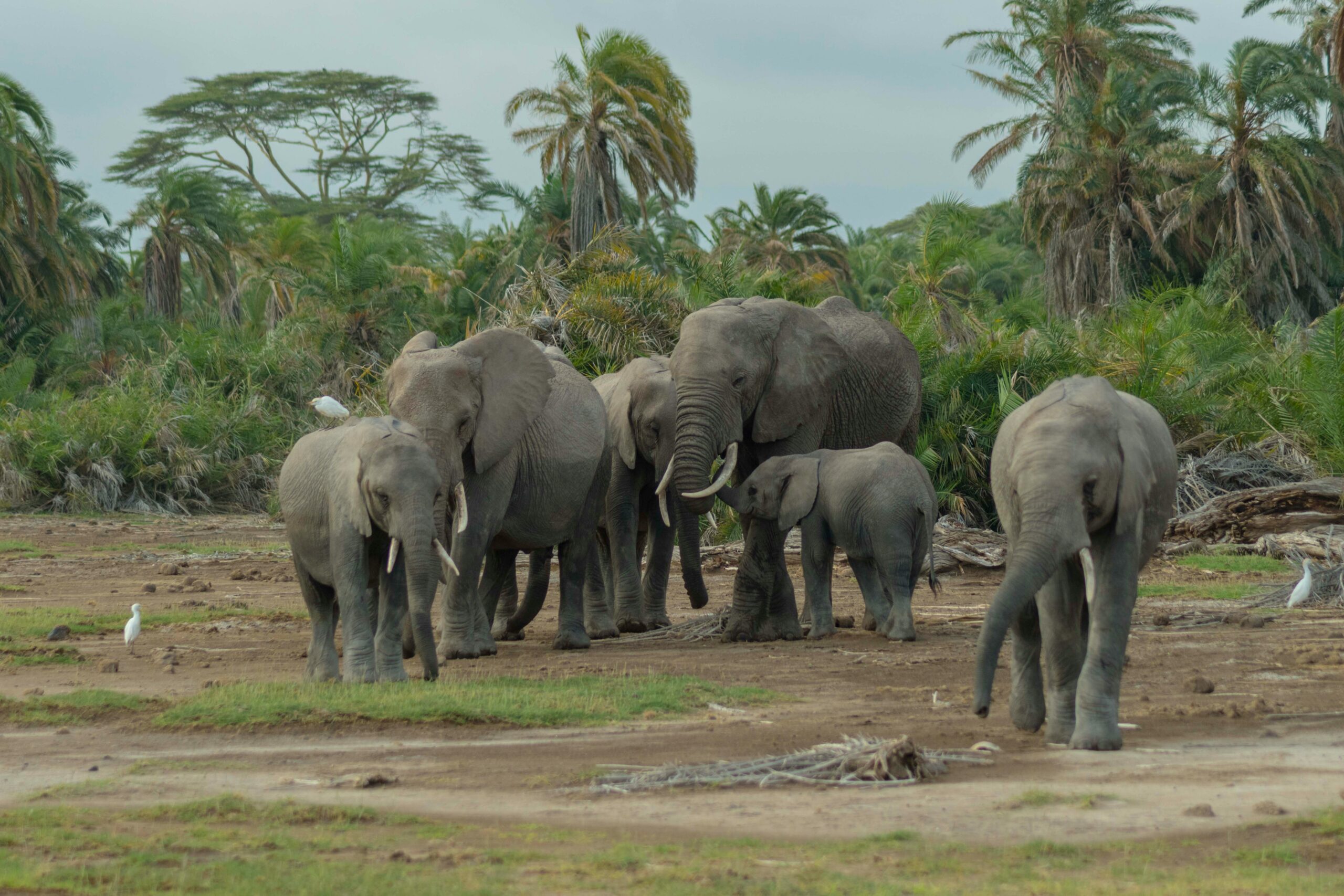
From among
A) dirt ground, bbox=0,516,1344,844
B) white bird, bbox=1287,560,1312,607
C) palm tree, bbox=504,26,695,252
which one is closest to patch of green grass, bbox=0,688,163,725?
dirt ground, bbox=0,516,1344,844

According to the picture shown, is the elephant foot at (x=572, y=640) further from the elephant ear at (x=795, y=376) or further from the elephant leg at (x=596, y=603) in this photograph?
the elephant ear at (x=795, y=376)

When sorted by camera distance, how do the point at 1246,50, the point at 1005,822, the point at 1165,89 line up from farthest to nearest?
the point at 1165,89, the point at 1246,50, the point at 1005,822

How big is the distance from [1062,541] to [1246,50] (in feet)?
103

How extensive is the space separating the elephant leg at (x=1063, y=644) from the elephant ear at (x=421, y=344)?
483 cm

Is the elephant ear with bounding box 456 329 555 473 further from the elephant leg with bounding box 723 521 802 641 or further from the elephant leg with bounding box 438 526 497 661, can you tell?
the elephant leg with bounding box 723 521 802 641

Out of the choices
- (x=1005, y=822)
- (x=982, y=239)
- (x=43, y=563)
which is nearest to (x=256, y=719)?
(x=1005, y=822)

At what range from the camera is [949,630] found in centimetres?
1194

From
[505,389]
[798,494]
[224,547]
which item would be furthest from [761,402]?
[224,547]

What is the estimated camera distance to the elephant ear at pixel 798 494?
37.6ft

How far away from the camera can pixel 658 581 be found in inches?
497

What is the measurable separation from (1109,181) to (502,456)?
104 ft

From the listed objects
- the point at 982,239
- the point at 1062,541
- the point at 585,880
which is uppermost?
the point at 982,239

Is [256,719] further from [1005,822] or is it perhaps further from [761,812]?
[1005,822]

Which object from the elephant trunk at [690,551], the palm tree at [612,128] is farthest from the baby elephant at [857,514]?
the palm tree at [612,128]
